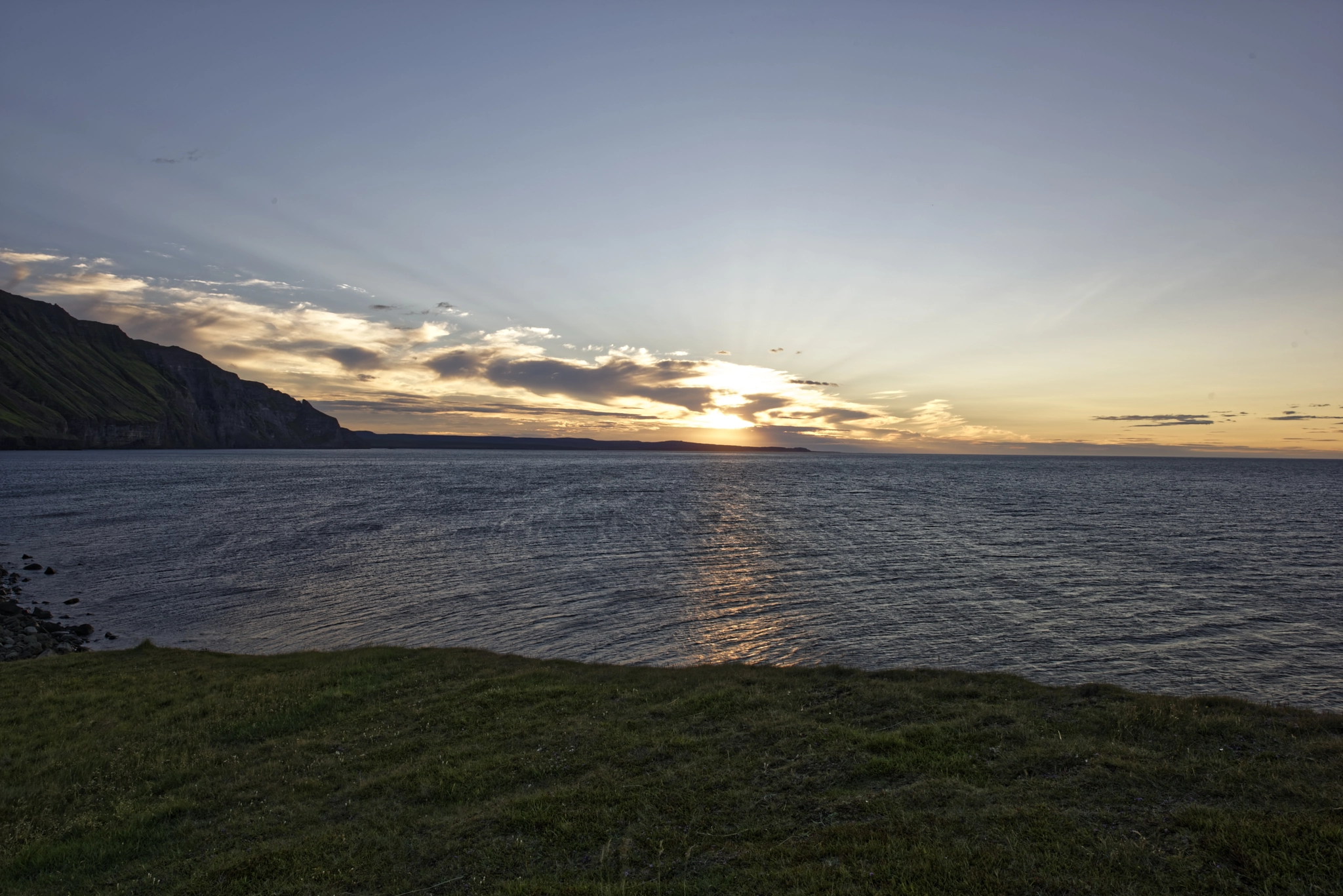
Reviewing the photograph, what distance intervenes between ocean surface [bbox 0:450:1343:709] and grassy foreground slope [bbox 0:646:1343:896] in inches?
336

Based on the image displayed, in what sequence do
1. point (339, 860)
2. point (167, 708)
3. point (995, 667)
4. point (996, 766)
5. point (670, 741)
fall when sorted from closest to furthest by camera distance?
1. point (339, 860)
2. point (996, 766)
3. point (670, 741)
4. point (167, 708)
5. point (995, 667)

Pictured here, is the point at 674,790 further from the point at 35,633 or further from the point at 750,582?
the point at 35,633

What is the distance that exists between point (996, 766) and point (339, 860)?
516 inches

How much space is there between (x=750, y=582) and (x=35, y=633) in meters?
39.4

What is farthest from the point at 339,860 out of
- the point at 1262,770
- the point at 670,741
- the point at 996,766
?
the point at 1262,770

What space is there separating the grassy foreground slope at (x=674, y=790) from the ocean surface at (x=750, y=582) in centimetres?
854

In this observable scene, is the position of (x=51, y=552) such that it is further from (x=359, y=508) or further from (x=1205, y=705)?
(x=1205, y=705)

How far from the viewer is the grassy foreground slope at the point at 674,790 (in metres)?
10.1

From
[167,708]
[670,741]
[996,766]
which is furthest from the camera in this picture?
[167,708]

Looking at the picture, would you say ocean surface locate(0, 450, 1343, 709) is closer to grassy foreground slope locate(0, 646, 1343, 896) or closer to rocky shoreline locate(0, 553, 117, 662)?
rocky shoreline locate(0, 553, 117, 662)

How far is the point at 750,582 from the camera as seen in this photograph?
42.7 metres

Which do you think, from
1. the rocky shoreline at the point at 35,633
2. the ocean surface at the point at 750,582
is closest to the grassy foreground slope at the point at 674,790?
the ocean surface at the point at 750,582

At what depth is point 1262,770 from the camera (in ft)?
41.8

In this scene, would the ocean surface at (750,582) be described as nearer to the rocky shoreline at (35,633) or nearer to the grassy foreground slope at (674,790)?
the rocky shoreline at (35,633)
